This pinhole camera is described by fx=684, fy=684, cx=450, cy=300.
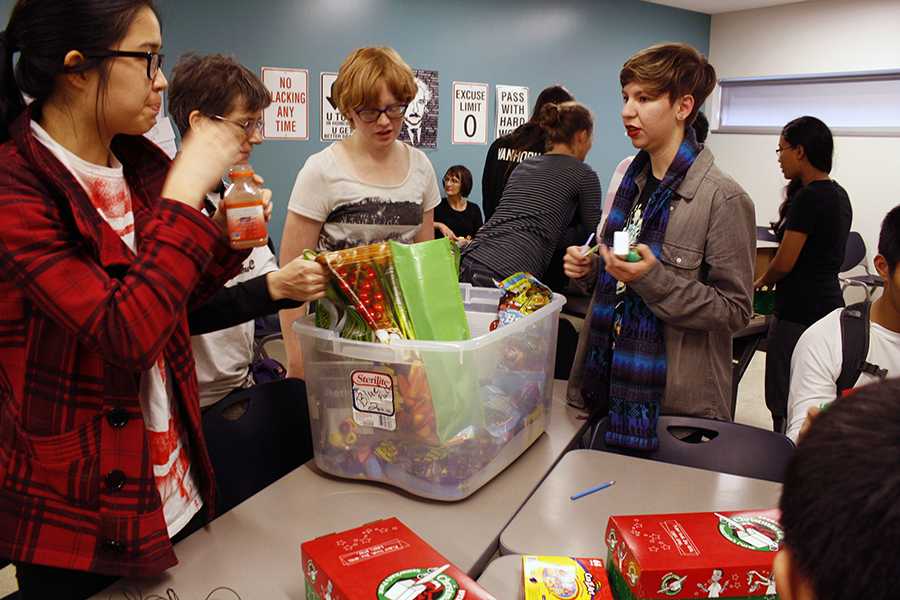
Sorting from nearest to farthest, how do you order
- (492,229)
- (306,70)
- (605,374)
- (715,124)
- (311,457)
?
(311,457)
(605,374)
(492,229)
(306,70)
(715,124)

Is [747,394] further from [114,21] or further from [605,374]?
[114,21]

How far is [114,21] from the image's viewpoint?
947 millimetres

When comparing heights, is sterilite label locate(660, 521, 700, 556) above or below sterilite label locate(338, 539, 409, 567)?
above

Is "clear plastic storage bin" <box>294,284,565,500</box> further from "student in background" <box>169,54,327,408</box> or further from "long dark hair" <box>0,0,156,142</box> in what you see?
"long dark hair" <box>0,0,156,142</box>

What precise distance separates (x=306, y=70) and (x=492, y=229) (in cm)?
240

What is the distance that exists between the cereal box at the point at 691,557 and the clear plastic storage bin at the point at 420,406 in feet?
1.18

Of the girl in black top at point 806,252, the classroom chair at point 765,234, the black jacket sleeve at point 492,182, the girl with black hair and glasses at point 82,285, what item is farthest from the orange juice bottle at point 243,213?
the classroom chair at point 765,234

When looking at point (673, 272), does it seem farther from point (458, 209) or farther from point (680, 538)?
point (458, 209)

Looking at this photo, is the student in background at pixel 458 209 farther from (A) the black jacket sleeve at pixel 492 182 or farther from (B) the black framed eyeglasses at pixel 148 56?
(B) the black framed eyeglasses at pixel 148 56

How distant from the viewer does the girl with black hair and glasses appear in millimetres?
892

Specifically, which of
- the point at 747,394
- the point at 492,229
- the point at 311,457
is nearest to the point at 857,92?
the point at 747,394

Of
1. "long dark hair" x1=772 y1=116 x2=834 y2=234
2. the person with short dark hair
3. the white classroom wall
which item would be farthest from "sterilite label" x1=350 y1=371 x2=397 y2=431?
the white classroom wall

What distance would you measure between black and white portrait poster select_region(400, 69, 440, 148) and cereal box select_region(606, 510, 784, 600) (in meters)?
4.23

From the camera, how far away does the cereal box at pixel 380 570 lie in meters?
0.92
